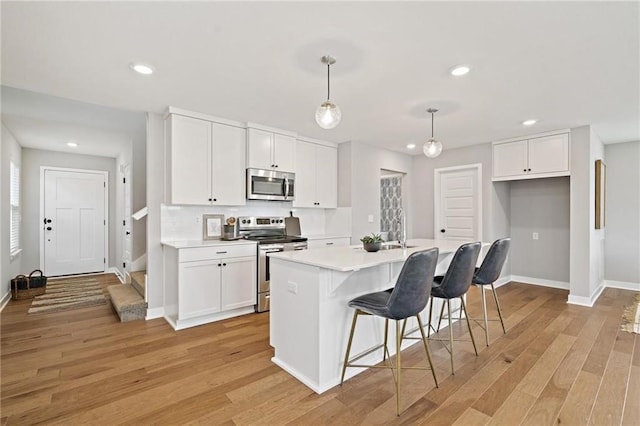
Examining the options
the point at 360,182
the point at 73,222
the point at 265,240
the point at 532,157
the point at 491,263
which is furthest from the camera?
the point at 73,222

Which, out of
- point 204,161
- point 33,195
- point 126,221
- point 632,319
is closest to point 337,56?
point 204,161

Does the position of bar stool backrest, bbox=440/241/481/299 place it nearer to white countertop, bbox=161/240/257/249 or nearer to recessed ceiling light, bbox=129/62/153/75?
white countertop, bbox=161/240/257/249

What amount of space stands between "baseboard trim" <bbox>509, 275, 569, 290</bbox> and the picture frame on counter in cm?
522

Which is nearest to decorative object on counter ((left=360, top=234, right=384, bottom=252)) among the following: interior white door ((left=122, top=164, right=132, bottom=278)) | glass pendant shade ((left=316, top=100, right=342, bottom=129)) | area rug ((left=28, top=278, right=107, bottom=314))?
glass pendant shade ((left=316, top=100, right=342, bottom=129))

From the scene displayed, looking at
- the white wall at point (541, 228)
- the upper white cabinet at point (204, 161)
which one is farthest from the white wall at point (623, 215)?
the upper white cabinet at point (204, 161)

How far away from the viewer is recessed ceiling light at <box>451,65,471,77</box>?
8.38ft

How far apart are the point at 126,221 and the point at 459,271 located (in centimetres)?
571

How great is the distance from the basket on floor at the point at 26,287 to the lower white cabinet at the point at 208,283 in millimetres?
2552

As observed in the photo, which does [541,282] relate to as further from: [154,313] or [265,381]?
[154,313]

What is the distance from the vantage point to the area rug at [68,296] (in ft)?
13.3

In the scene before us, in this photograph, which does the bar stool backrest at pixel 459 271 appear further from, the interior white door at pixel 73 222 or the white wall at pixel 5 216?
the interior white door at pixel 73 222

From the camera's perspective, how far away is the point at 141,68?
2562 millimetres

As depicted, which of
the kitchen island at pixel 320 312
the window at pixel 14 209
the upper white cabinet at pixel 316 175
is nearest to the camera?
the kitchen island at pixel 320 312

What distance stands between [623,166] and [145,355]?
7.31m
